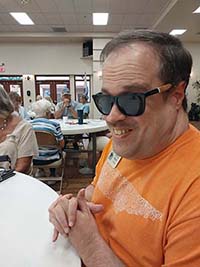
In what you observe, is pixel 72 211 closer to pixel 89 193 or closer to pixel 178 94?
pixel 89 193

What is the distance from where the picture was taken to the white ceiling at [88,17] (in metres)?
6.47

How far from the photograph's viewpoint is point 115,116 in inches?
34.0

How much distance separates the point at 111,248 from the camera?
32.5 inches

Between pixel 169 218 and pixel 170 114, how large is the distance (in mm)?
311

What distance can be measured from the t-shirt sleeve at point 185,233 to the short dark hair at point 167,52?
1.02 feet

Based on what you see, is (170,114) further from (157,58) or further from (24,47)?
(24,47)

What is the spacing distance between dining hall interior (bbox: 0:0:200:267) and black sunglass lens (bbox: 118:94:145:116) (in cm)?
289

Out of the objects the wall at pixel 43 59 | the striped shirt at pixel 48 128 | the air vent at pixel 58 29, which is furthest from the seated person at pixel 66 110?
the wall at pixel 43 59

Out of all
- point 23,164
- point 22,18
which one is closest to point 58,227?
point 23,164

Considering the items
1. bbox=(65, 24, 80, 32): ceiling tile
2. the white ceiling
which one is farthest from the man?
bbox=(65, 24, 80, 32): ceiling tile

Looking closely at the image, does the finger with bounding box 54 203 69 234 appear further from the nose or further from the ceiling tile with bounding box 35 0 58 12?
the ceiling tile with bounding box 35 0 58 12

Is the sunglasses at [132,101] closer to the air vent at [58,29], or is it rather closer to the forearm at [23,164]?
the forearm at [23,164]

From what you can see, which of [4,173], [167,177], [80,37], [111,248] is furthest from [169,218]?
[80,37]

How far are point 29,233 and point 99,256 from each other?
257 millimetres
